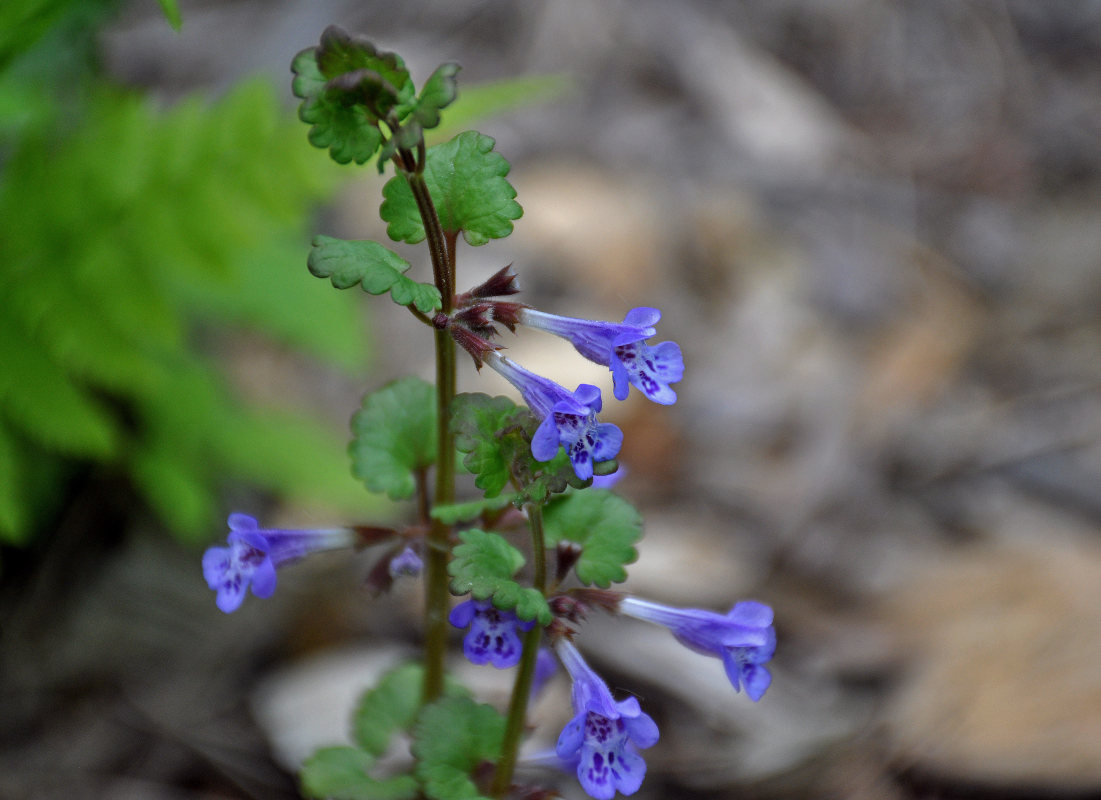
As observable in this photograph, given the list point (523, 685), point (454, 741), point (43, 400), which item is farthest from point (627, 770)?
point (43, 400)

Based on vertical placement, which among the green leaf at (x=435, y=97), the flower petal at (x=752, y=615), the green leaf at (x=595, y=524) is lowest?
the flower petal at (x=752, y=615)

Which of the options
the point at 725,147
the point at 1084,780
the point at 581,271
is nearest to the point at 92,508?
the point at 581,271

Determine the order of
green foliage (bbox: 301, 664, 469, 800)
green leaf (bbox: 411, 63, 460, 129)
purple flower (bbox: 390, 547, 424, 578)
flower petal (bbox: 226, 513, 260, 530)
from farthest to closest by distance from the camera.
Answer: green foliage (bbox: 301, 664, 469, 800) < purple flower (bbox: 390, 547, 424, 578) < flower petal (bbox: 226, 513, 260, 530) < green leaf (bbox: 411, 63, 460, 129)

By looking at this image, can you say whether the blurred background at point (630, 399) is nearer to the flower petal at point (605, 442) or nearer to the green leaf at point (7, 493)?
the green leaf at point (7, 493)

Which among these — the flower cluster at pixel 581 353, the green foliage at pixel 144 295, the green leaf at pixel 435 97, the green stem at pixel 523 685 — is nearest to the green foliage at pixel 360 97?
the green leaf at pixel 435 97

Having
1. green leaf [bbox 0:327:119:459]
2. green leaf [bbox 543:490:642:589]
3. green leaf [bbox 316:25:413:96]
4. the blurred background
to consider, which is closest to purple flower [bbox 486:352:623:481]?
green leaf [bbox 543:490:642:589]

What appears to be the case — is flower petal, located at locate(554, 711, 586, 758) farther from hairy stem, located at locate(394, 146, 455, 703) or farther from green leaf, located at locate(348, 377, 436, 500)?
green leaf, located at locate(348, 377, 436, 500)

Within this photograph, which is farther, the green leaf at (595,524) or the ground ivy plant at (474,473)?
the green leaf at (595,524)
